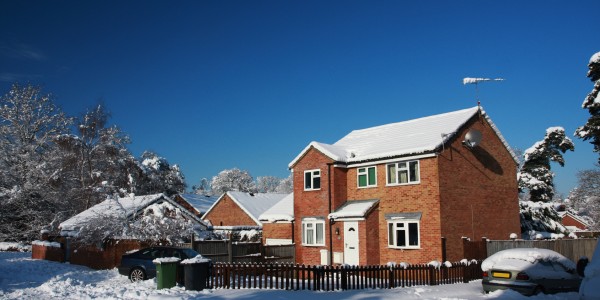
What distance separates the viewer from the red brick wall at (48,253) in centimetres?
2914

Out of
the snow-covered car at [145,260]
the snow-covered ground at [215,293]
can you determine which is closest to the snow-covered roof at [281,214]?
the snow-covered car at [145,260]

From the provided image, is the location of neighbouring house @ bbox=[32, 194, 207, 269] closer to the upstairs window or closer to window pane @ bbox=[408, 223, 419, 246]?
the upstairs window

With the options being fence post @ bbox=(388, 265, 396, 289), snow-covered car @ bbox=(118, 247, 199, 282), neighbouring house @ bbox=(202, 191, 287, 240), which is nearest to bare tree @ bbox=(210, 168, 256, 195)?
neighbouring house @ bbox=(202, 191, 287, 240)

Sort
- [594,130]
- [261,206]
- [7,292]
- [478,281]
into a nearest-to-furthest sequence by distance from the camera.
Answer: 1. [7,292]
2. [478,281]
3. [594,130]
4. [261,206]

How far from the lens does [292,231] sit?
30750 mm

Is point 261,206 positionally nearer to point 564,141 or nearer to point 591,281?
point 564,141

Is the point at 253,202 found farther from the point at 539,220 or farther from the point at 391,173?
the point at 539,220

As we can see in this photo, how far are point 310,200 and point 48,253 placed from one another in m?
16.2

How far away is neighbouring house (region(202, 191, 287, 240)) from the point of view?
42737 millimetres

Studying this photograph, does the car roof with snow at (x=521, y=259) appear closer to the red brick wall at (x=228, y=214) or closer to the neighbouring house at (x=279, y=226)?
the neighbouring house at (x=279, y=226)

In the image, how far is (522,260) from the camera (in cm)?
1466

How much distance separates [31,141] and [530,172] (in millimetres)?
41387

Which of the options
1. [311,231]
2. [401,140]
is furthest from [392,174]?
[311,231]

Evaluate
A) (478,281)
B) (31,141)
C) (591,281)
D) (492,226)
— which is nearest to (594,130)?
(492,226)
